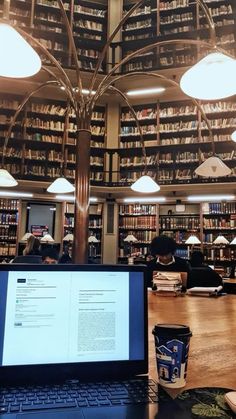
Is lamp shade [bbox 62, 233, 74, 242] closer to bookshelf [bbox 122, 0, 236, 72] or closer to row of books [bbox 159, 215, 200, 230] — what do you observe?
row of books [bbox 159, 215, 200, 230]

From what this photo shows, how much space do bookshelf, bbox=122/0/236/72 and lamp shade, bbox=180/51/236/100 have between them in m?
5.55

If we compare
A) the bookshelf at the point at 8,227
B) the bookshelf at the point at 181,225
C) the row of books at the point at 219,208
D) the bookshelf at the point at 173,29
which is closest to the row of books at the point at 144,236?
the bookshelf at the point at 181,225

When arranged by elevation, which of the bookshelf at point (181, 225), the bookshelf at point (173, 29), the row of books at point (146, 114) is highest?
the bookshelf at point (173, 29)

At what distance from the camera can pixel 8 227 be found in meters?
7.16

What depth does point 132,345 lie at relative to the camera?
844 mm

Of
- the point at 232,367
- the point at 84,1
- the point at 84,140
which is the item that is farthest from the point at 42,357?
the point at 84,1

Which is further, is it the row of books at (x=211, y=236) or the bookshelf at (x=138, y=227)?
the bookshelf at (x=138, y=227)

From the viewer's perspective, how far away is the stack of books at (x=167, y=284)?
2.52m

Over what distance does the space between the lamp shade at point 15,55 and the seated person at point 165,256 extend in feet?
5.61

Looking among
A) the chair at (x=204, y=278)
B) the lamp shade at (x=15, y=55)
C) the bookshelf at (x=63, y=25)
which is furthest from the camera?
the bookshelf at (x=63, y=25)

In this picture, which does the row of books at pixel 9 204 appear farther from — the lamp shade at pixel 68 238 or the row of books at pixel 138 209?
the row of books at pixel 138 209

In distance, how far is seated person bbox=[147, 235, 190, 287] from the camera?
2930 mm

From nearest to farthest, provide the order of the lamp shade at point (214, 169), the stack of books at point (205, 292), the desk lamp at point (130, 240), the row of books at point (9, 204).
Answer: the stack of books at point (205, 292) → the lamp shade at point (214, 169) → the desk lamp at point (130, 240) → the row of books at point (9, 204)

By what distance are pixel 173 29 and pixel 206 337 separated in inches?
304
